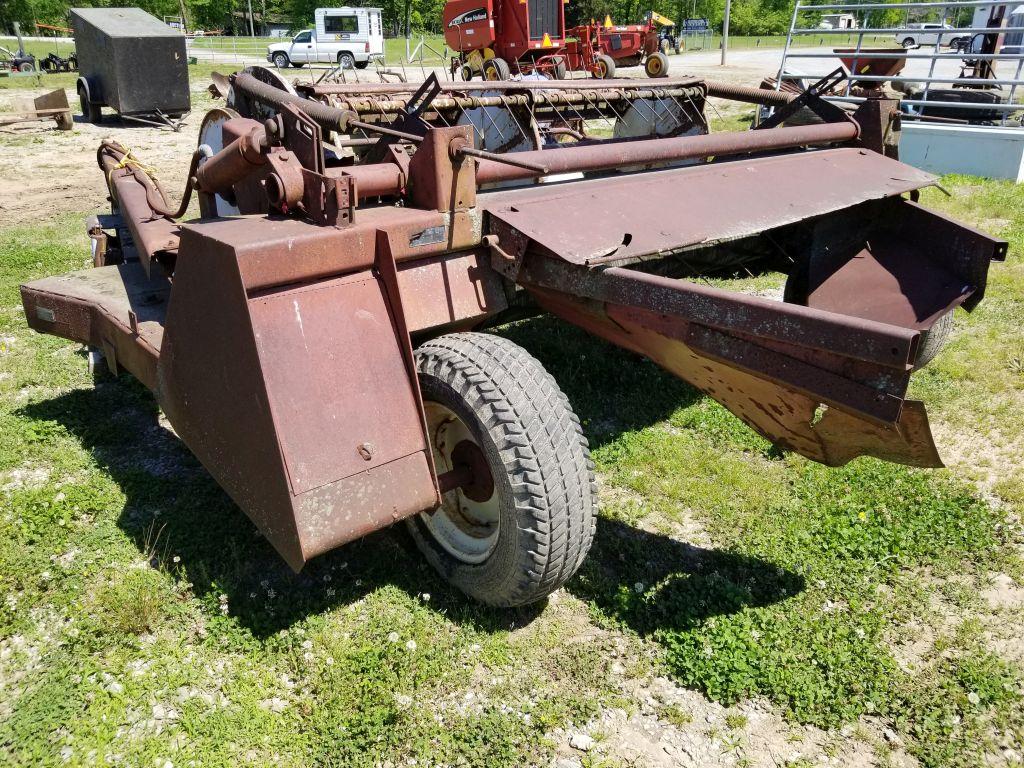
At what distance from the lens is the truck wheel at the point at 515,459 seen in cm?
243

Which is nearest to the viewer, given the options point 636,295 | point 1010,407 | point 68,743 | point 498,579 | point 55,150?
point 68,743

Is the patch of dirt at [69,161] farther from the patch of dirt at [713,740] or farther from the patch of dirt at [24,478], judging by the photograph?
the patch of dirt at [713,740]

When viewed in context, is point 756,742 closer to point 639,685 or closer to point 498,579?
point 639,685

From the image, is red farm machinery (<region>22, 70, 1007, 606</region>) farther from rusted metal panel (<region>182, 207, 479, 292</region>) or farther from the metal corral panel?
the metal corral panel

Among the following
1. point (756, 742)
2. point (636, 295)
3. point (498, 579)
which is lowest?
point (756, 742)

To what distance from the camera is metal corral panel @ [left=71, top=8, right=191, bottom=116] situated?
13664 millimetres

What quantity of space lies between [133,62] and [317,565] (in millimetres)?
13689

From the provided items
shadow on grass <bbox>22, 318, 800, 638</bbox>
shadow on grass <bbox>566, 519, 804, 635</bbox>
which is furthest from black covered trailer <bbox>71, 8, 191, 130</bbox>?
→ shadow on grass <bbox>566, 519, 804, 635</bbox>

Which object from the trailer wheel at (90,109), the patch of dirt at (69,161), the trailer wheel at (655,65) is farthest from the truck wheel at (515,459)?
the trailer wheel at (90,109)

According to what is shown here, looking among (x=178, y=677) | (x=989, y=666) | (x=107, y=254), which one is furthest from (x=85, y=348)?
(x=989, y=666)

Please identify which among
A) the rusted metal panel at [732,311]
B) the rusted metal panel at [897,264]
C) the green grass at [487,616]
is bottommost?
the green grass at [487,616]

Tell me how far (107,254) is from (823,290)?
4.00 m

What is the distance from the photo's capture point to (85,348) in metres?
4.94

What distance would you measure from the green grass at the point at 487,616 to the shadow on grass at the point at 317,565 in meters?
0.01
